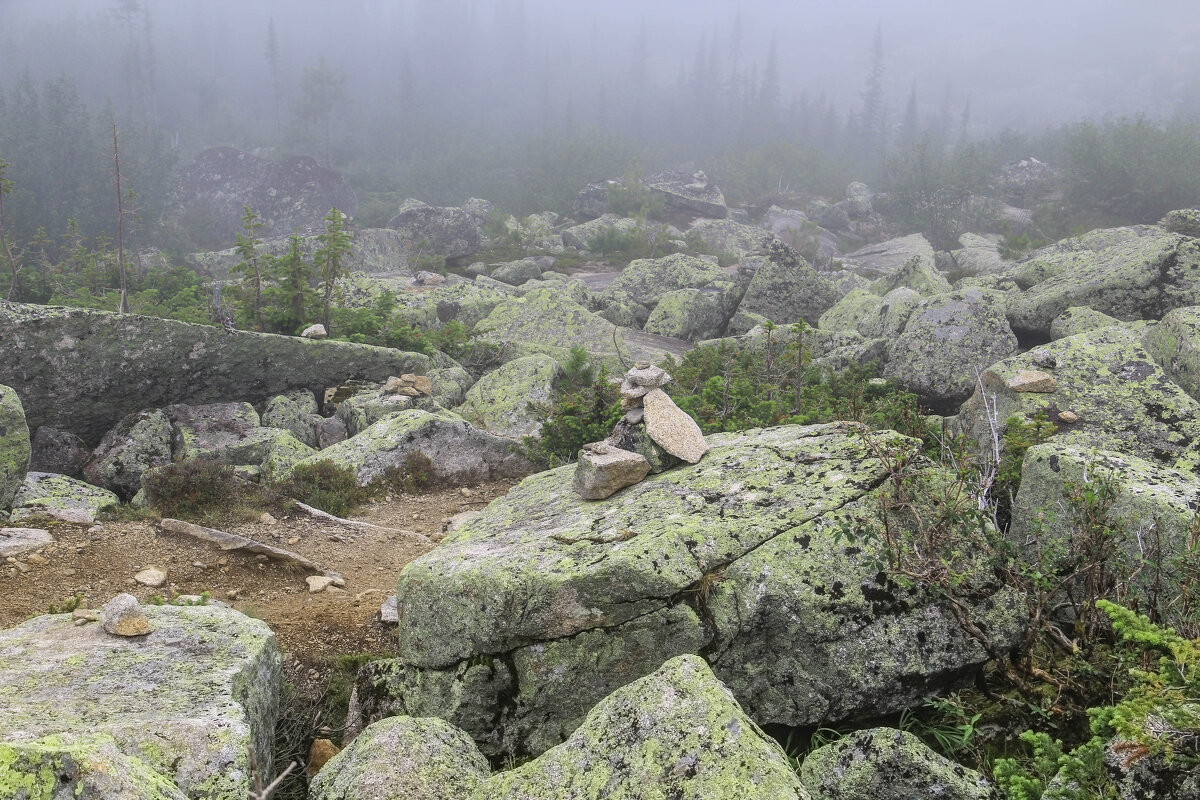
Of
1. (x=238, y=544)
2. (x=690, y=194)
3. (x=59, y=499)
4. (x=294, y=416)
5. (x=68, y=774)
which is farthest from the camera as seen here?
(x=690, y=194)

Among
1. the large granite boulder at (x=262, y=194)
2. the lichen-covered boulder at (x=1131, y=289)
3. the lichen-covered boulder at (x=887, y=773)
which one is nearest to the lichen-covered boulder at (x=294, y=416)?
the lichen-covered boulder at (x=887, y=773)

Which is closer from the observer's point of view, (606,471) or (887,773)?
(887,773)

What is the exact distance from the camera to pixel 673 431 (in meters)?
6.25

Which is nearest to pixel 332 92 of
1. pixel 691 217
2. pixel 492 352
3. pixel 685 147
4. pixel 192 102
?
pixel 192 102

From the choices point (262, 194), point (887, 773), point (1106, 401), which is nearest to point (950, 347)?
point (1106, 401)

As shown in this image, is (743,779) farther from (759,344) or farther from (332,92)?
(332,92)

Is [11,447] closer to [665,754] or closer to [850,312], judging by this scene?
[665,754]

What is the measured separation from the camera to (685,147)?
280 feet

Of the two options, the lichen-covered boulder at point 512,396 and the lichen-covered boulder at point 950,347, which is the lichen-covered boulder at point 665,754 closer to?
the lichen-covered boulder at point 512,396

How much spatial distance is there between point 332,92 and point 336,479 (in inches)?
3169

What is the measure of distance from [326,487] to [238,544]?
262 centimetres

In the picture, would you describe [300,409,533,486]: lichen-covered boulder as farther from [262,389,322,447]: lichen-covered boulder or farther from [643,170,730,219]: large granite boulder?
[643,170,730,219]: large granite boulder

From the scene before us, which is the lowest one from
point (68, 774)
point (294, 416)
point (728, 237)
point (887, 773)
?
point (728, 237)

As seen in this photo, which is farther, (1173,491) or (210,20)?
(210,20)
